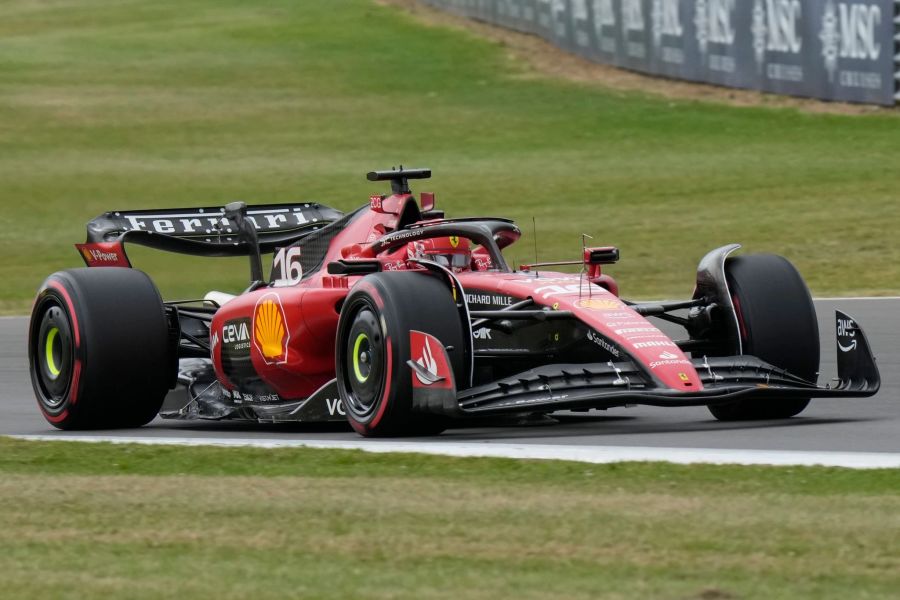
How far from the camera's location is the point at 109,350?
10844mm

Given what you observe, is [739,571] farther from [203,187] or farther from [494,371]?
[203,187]

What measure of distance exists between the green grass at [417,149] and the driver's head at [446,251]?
858cm

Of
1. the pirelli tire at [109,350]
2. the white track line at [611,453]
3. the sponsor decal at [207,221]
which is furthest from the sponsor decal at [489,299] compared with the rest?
the sponsor decal at [207,221]

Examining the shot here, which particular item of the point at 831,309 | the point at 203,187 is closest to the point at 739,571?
the point at 831,309

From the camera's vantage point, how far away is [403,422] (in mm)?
9484

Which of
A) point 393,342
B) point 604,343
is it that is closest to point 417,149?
point 604,343

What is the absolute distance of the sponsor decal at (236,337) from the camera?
11133 millimetres

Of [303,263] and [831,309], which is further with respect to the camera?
[831,309]

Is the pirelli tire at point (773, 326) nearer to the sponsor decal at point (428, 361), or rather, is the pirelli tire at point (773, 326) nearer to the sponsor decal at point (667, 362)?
the sponsor decal at point (667, 362)

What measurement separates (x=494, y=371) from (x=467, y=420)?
0.46 m

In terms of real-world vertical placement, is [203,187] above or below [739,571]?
below

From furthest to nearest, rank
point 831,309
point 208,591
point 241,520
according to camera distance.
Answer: point 831,309 < point 241,520 < point 208,591

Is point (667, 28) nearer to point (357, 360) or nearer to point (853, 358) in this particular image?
point (853, 358)

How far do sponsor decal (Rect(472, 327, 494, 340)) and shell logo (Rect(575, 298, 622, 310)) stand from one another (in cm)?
71
